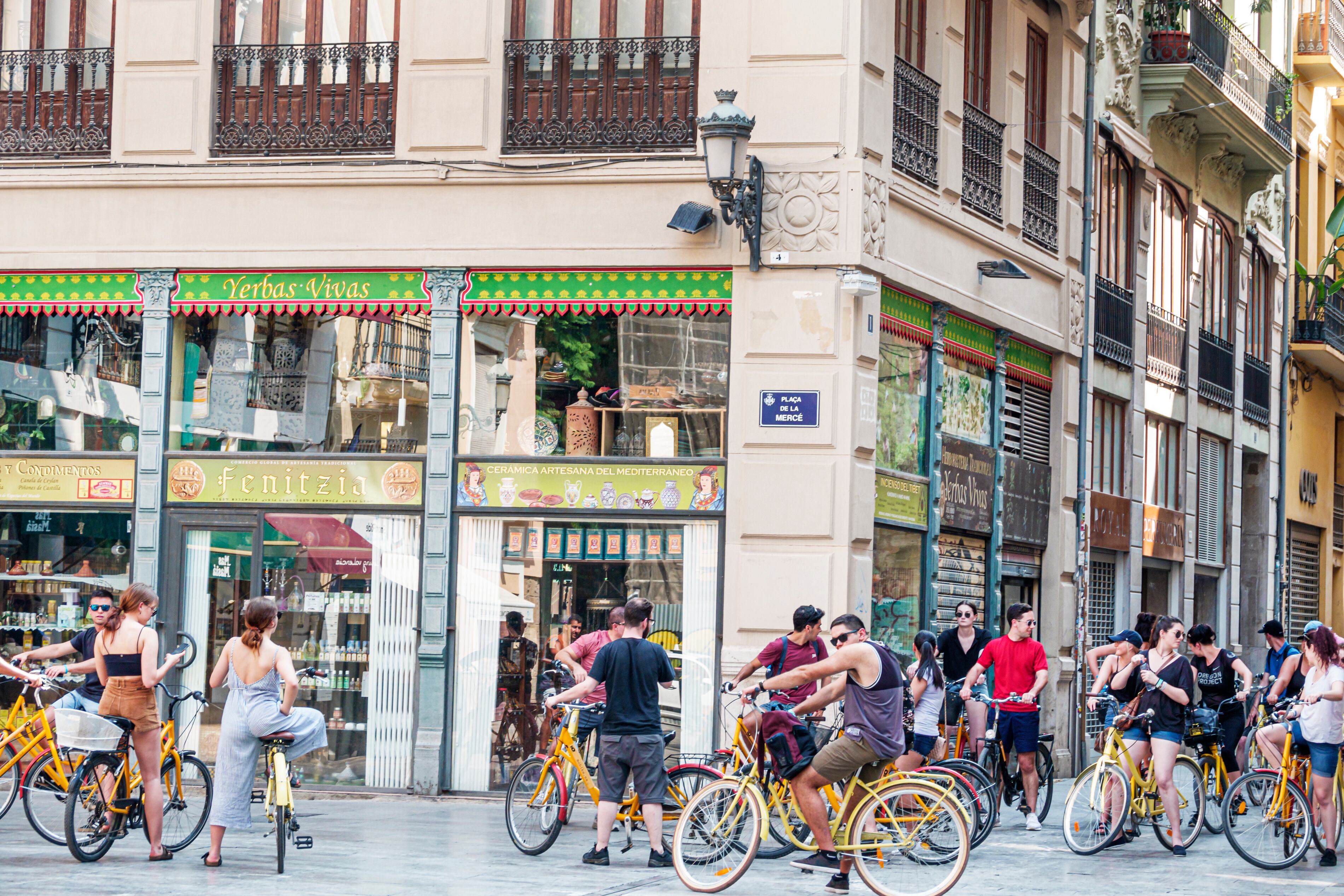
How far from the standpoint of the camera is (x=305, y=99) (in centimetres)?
1653

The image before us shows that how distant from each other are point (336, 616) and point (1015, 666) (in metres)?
5.60

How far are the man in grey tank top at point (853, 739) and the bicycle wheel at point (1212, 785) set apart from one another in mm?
3967

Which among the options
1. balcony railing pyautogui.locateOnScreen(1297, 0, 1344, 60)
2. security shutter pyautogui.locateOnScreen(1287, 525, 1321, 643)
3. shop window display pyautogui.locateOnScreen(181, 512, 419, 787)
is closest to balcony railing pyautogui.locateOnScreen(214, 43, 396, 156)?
shop window display pyautogui.locateOnScreen(181, 512, 419, 787)

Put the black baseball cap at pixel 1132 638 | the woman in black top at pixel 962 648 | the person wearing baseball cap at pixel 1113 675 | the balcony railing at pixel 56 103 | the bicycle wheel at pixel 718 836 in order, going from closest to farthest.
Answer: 1. the bicycle wheel at pixel 718 836
2. the person wearing baseball cap at pixel 1113 675
3. the black baseball cap at pixel 1132 638
4. the woman in black top at pixel 962 648
5. the balcony railing at pixel 56 103

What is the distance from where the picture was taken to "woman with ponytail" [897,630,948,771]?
13.7 metres

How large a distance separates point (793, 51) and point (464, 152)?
2.85 meters

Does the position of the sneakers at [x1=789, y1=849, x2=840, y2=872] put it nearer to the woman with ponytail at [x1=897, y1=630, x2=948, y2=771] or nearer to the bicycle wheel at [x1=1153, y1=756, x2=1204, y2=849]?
the woman with ponytail at [x1=897, y1=630, x2=948, y2=771]

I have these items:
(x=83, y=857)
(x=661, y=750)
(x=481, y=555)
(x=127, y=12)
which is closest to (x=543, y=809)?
(x=661, y=750)

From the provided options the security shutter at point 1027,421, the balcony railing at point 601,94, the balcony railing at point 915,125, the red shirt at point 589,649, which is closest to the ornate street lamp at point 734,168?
the balcony railing at point 601,94

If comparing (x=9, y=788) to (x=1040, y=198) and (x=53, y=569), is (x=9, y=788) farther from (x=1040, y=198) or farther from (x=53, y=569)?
(x=1040, y=198)

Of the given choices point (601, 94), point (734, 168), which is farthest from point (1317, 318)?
point (734, 168)

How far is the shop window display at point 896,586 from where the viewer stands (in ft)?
53.9

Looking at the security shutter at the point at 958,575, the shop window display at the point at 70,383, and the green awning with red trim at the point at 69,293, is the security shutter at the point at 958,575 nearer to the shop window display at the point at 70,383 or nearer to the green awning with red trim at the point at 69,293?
the shop window display at the point at 70,383

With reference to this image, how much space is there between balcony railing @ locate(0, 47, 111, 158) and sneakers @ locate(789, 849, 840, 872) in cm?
960
